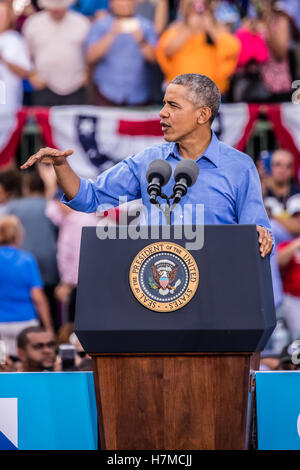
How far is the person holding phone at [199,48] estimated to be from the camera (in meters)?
7.64

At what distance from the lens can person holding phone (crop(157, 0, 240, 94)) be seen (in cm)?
764

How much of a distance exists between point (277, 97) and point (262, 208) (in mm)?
4638

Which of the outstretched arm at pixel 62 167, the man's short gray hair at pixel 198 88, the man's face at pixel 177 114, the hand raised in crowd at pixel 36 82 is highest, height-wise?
the hand raised in crowd at pixel 36 82

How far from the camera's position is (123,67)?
314 inches

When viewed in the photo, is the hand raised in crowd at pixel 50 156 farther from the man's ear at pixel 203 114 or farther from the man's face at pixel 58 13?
the man's face at pixel 58 13

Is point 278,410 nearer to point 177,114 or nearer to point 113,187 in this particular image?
point 113,187

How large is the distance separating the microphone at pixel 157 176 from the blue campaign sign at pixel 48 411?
0.79 meters

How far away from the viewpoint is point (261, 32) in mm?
7930

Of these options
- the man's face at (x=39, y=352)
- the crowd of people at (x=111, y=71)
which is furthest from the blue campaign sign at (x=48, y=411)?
the crowd of people at (x=111, y=71)

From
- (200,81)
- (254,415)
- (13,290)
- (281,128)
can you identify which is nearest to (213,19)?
(281,128)

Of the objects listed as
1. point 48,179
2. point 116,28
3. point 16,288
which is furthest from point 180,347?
point 116,28

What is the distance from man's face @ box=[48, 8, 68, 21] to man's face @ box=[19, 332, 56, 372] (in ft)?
11.7

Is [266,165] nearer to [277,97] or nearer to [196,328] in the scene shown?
[277,97]

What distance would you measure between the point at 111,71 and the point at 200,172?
467 centimetres
